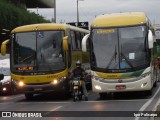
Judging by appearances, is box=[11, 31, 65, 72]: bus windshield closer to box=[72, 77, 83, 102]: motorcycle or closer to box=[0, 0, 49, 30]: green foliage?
box=[72, 77, 83, 102]: motorcycle

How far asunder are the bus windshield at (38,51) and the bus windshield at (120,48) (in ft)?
6.09

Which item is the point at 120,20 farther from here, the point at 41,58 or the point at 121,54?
the point at 41,58

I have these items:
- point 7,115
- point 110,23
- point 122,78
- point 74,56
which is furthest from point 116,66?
point 7,115

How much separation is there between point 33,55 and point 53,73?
1.26m

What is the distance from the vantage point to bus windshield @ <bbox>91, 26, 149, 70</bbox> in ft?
72.4

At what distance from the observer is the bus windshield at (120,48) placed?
72.4 feet

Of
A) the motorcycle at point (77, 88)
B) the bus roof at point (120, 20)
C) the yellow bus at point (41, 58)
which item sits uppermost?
the bus roof at point (120, 20)

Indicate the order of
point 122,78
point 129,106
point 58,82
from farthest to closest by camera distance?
1. point 58,82
2. point 122,78
3. point 129,106

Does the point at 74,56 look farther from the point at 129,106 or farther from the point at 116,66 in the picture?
the point at 129,106

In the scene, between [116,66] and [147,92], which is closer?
[116,66]

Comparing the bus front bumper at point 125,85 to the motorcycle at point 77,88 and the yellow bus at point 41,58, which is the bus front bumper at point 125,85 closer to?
the motorcycle at point 77,88

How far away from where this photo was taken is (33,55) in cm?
2373

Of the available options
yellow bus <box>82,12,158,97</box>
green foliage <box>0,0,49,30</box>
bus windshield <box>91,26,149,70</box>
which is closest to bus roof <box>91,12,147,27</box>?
yellow bus <box>82,12,158,97</box>

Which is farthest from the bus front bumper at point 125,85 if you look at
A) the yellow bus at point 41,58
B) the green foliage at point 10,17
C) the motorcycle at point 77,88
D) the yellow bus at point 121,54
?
the green foliage at point 10,17
